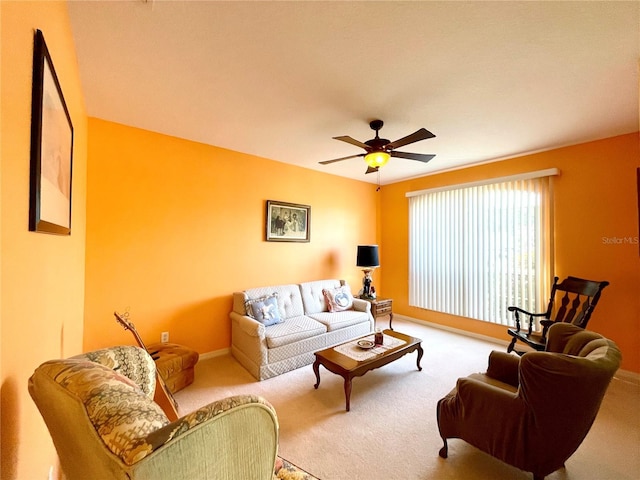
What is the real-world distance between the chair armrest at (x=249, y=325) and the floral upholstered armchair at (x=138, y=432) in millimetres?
1885

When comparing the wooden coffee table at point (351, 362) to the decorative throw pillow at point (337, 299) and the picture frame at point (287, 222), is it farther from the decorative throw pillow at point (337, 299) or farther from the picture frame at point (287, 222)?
the picture frame at point (287, 222)

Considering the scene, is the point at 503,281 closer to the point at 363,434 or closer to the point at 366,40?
the point at 363,434

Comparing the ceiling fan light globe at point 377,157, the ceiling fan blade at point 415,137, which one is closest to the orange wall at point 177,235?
the ceiling fan light globe at point 377,157

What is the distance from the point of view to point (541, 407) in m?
1.32

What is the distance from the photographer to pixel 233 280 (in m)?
3.43

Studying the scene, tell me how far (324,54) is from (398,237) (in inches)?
150

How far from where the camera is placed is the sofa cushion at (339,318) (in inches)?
129

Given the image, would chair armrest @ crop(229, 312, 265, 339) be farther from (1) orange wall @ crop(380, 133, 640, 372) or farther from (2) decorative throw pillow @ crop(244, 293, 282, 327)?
(1) orange wall @ crop(380, 133, 640, 372)

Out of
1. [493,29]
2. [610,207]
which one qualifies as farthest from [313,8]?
[610,207]

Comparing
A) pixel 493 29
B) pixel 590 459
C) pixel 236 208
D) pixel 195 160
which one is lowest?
pixel 590 459

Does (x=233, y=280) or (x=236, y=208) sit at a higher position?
(x=236, y=208)

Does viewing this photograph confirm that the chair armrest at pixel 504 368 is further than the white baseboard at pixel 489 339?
No

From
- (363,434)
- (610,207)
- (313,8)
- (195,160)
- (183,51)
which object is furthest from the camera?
(195,160)

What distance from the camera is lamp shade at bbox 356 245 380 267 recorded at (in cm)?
422
